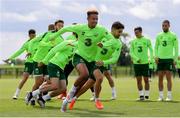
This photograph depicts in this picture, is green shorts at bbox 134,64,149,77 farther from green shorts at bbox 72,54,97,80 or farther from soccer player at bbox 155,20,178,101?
green shorts at bbox 72,54,97,80

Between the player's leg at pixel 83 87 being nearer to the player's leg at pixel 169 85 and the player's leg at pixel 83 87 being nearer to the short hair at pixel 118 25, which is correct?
the short hair at pixel 118 25

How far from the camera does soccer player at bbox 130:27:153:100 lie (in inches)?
702

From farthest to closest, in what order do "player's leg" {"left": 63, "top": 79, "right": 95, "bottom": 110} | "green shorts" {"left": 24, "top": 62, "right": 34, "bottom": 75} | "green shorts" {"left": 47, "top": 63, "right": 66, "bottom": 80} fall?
"green shorts" {"left": 24, "top": 62, "right": 34, "bottom": 75} → "green shorts" {"left": 47, "top": 63, "right": 66, "bottom": 80} → "player's leg" {"left": 63, "top": 79, "right": 95, "bottom": 110}

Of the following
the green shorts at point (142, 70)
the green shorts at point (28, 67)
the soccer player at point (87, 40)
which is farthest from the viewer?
the green shorts at point (28, 67)

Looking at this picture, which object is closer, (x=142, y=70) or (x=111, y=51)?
(x=111, y=51)

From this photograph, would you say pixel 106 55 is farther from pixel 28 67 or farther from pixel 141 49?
pixel 28 67

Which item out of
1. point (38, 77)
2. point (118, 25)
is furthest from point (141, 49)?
point (118, 25)

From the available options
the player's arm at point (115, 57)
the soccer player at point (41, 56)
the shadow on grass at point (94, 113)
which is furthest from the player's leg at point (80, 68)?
the soccer player at point (41, 56)

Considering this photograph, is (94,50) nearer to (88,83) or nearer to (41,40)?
(88,83)

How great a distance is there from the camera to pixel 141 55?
17.9 meters

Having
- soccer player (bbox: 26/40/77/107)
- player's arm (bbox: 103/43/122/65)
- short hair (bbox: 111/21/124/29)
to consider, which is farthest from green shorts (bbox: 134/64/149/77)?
soccer player (bbox: 26/40/77/107)

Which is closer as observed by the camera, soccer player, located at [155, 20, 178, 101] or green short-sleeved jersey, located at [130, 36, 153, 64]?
soccer player, located at [155, 20, 178, 101]

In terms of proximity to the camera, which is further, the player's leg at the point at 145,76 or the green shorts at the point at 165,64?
the player's leg at the point at 145,76

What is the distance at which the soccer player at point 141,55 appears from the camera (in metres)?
17.8
